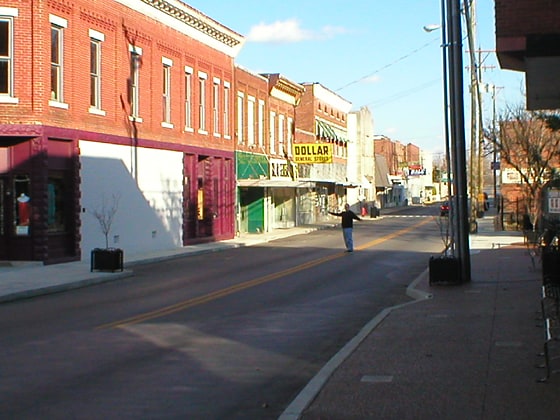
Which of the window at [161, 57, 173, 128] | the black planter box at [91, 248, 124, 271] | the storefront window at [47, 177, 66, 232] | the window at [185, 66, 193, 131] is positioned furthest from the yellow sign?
the black planter box at [91, 248, 124, 271]

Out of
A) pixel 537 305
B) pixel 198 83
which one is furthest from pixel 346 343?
pixel 198 83

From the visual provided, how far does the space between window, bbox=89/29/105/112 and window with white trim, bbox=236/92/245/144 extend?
1575 centimetres

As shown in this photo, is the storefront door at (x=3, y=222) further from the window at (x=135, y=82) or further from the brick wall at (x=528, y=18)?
the brick wall at (x=528, y=18)

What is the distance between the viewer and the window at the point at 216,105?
4041cm

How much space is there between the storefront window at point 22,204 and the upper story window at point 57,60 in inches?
103

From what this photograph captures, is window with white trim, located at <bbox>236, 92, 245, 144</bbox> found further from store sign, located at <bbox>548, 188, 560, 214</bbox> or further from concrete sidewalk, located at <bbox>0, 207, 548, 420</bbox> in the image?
store sign, located at <bbox>548, 188, 560, 214</bbox>

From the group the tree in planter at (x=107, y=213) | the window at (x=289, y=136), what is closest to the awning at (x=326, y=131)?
the window at (x=289, y=136)

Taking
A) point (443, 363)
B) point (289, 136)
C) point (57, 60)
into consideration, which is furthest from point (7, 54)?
point (289, 136)

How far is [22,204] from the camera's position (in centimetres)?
2555

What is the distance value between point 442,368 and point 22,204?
18.8 meters

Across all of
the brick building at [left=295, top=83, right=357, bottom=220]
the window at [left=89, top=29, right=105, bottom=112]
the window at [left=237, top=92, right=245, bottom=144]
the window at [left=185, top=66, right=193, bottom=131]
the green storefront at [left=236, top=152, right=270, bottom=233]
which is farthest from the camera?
the brick building at [left=295, top=83, right=357, bottom=220]

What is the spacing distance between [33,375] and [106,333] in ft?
10.6

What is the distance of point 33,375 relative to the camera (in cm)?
974

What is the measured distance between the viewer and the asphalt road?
847cm
